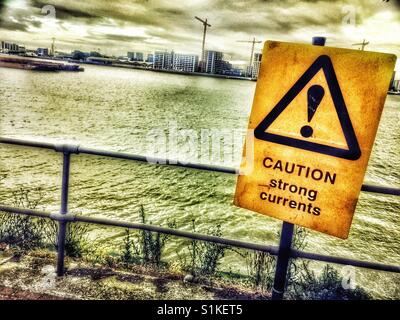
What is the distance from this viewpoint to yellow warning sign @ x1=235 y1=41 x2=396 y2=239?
1584mm

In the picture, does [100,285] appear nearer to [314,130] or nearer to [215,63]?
[314,130]

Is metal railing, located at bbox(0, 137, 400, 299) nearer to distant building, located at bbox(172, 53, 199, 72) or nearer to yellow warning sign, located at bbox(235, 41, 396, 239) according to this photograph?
yellow warning sign, located at bbox(235, 41, 396, 239)

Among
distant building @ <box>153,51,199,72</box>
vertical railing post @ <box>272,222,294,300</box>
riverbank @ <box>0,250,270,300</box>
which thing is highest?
distant building @ <box>153,51,199,72</box>

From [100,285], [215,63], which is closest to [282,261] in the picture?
[100,285]

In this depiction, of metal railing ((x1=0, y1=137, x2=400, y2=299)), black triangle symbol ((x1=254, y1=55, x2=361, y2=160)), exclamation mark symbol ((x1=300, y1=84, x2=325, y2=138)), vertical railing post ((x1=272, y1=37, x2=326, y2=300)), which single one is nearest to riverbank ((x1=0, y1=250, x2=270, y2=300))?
metal railing ((x1=0, y1=137, x2=400, y2=299))

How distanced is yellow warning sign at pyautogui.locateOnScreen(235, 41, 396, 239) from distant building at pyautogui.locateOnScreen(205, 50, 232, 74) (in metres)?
174

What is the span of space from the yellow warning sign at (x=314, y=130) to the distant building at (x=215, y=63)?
174090mm

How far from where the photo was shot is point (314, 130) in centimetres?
166

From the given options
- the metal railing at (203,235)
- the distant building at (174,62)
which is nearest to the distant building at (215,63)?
the distant building at (174,62)

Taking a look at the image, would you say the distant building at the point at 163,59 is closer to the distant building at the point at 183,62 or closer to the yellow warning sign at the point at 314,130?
the distant building at the point at 183,62

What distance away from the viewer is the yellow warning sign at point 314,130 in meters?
1.58

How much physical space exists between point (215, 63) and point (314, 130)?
587 ft
